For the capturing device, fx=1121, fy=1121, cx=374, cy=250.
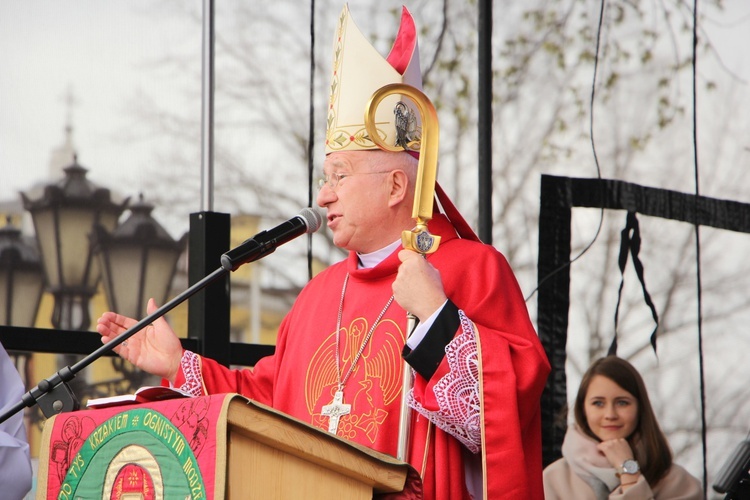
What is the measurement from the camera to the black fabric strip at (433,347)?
2.76m

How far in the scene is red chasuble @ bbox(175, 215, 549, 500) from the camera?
275 centimetres

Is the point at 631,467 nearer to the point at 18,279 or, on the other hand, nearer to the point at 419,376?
the point at 419,376

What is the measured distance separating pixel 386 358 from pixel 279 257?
1765 millimetres

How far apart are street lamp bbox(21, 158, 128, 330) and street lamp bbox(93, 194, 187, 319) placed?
0.05 meters

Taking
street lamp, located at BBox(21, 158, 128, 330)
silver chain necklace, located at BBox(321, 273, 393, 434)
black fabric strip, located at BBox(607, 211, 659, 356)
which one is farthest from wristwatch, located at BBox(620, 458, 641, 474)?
street lamp, located at BBox(21, 158, 128, 330)

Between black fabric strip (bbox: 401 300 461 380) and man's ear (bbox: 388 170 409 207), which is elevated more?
man's ear (bbox: 388 170 409 207)

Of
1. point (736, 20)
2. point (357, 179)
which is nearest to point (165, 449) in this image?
point (357, 179)

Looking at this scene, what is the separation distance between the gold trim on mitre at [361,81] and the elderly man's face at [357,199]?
0.06 metres

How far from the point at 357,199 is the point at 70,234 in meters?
1.52

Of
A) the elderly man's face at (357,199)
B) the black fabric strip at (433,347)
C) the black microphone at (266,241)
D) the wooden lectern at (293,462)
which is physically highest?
the elderly man's face at (357,199)

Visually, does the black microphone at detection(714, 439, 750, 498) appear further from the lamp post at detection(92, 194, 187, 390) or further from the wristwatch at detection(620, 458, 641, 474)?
the lamp post at detection(92, 194, 187, 390)

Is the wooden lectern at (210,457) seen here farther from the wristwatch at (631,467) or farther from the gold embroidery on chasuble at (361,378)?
the wristwatch at (631,467)

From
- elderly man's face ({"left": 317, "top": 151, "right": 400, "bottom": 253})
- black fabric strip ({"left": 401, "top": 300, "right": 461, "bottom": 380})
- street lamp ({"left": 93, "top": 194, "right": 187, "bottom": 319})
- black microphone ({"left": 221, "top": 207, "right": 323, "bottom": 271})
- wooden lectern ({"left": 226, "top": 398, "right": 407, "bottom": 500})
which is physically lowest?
wooden lectern ({"left": 226, "top": 398, "right": 407, "bottom": 500})

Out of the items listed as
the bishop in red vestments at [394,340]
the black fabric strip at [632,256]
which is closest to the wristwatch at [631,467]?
the black fabric strip at [632,256]
